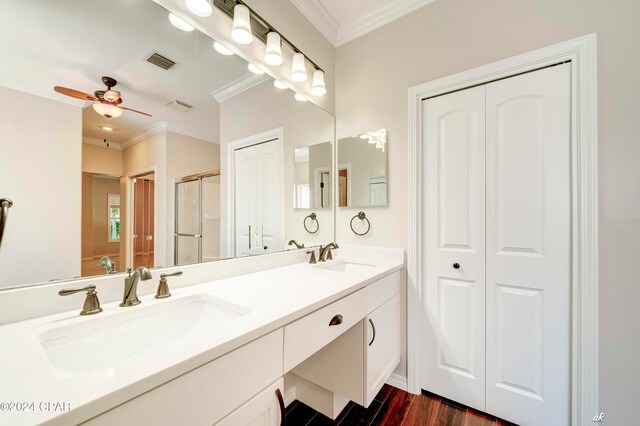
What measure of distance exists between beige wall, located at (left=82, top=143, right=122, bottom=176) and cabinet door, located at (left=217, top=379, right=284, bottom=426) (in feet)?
3.01

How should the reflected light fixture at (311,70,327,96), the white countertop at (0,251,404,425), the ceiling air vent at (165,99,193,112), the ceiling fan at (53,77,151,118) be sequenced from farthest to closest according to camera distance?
the reflected light fixture at (311,70,327,96), the ceiling air vent at (165,99,193,112), the ceiling fan at (53,77,151,118), the white countertop at (0,251,404,425)

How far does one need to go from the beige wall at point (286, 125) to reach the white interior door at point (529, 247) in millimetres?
1081

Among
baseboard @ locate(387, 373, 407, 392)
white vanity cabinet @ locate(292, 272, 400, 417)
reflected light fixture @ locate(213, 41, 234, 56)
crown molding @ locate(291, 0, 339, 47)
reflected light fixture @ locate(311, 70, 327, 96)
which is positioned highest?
crown molding @ locate(291, 0, 339, 47)

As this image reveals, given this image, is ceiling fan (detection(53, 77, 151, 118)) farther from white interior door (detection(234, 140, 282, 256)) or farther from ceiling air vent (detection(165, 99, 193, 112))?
white interior door (detection(234, 140, 282, 256))

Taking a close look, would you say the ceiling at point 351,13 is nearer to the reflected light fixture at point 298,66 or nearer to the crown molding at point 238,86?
the reflected light fixture at point 298,66

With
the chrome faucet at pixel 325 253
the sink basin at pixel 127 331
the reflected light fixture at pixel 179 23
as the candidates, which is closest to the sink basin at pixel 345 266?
the chrome faucet at pixel 325 253

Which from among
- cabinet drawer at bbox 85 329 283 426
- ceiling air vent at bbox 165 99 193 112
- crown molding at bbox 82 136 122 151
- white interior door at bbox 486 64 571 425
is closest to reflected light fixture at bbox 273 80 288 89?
ceiling air vent at bbox 165 99 193 112

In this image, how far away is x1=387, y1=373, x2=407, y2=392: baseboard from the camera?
5.56 ft

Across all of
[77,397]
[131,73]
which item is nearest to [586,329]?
[77,397]

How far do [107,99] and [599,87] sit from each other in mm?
2107

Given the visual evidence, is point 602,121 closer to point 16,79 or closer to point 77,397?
point 77,397

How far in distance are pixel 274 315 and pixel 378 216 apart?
120 centimetres

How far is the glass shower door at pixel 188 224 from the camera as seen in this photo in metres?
1.19

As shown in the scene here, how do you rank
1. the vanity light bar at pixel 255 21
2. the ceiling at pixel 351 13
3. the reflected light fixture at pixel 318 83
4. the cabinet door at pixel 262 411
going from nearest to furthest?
1. the cabinet door at pixel 262 411
2. the vanity light bar at pixel 255 21
3. the ceiling at pixel 351 13
4. the reflected light fixture at pixel 318 83
